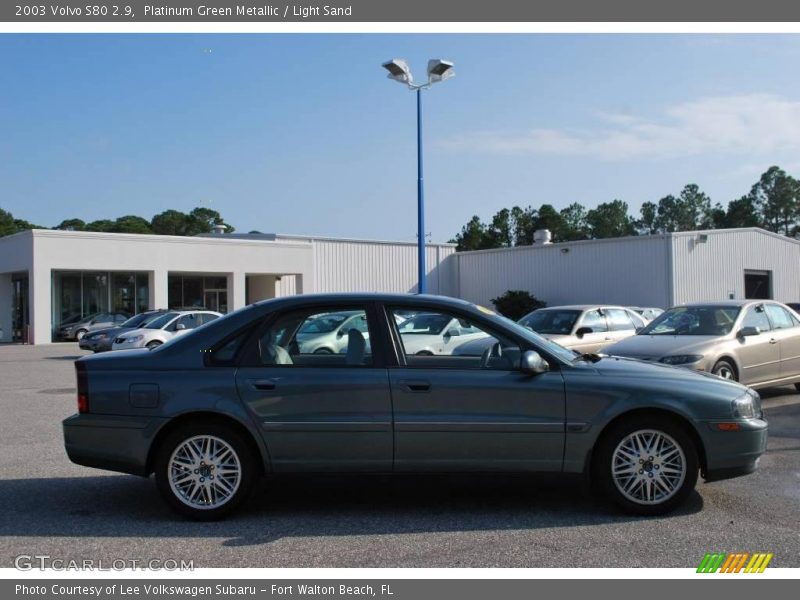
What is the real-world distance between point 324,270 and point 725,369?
3176cm

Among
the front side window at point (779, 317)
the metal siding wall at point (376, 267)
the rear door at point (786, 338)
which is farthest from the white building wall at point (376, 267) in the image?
the rear door at point (786, 338)

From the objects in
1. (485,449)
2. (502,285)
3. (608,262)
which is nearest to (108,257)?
(502,285)

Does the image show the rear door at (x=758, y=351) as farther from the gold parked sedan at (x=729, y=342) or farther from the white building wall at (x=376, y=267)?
the white building wall at (x=376, y=267)

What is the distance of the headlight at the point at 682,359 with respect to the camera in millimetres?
10406

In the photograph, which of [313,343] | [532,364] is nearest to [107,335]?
[313,343]

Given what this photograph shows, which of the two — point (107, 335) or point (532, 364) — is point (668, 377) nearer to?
point (532, 364)

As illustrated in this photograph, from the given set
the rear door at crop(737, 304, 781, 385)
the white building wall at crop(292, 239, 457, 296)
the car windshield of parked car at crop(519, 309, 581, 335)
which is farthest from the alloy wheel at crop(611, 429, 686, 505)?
the white building wall at crop(292, 239, 457, 296)

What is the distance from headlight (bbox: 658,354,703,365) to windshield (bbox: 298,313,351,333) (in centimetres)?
561

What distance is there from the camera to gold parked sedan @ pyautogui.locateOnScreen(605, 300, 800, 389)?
1059 cm

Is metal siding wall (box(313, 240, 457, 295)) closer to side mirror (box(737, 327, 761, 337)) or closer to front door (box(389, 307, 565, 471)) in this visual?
side mirror (box(737, 327, 761, 337))

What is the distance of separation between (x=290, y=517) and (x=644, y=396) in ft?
8.94

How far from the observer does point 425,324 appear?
697 cm

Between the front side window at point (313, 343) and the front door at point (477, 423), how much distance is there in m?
0.40

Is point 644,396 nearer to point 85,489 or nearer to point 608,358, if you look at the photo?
point 608,358
